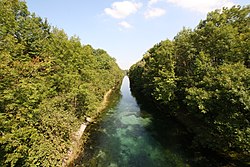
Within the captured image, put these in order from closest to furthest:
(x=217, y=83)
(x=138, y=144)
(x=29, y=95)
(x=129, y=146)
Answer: (x=29, y=95), (x=217, y=83), (x=129, y=146), (x=138, y=144)

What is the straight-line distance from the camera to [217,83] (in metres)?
14.1

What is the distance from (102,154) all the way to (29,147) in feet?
24.6

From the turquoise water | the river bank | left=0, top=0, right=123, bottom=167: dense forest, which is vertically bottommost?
the turquoise water

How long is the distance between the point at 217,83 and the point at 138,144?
10540 mm

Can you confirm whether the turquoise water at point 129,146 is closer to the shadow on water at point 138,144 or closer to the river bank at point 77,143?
the shadow on water at point 138,144

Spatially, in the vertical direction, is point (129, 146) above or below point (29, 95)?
below

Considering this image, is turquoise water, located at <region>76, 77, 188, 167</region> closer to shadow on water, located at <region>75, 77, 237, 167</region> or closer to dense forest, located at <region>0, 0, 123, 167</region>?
shadow on water, located at <region>75, 77, 237, 167</region>

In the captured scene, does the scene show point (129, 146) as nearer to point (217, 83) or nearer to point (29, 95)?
point (217, 83)

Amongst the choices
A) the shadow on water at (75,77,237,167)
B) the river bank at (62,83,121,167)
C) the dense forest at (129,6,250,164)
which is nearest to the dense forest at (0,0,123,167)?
the river bank at (62,83,121,167)

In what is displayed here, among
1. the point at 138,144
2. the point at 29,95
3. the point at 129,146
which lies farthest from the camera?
the point at 138,144

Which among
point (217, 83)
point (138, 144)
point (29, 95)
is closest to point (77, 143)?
point (138, 144)

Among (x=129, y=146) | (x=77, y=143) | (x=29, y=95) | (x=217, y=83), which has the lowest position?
(x=129, y=146)

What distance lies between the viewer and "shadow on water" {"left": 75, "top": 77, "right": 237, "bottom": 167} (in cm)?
1495

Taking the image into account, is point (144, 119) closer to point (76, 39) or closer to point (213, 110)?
point (213, 110)
